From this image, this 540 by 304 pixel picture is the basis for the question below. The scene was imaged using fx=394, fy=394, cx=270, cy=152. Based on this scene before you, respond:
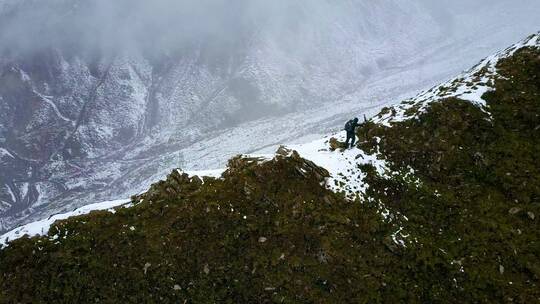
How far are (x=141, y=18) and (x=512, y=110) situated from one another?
19401cm

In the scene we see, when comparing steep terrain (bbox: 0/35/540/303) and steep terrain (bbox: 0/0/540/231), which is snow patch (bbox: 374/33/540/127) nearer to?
steep terrain (bbox: 0/35/540/303)

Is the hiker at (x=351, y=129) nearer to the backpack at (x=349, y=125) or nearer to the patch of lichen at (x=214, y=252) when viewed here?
the backpack at (x=349, y=125)

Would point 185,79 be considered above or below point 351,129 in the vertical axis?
above

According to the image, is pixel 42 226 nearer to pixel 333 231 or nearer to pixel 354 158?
pixel 333 231

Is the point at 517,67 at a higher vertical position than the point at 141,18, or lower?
lower

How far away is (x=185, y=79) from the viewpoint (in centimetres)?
15750

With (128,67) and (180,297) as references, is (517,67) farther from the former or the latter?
(128,67)

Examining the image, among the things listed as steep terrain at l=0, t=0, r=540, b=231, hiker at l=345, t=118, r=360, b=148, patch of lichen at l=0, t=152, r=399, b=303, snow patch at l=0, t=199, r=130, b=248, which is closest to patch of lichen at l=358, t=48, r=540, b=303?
hiker at l=345, t=118, r=360, b=148

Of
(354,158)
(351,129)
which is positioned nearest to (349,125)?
(351,129)

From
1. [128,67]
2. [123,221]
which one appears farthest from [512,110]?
[128,67]

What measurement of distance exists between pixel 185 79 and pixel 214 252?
148605 mm

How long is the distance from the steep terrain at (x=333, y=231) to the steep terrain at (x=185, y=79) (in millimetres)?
90210

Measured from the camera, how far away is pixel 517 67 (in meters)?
22.0

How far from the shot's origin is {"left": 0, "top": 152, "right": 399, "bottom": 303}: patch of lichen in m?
15.1
